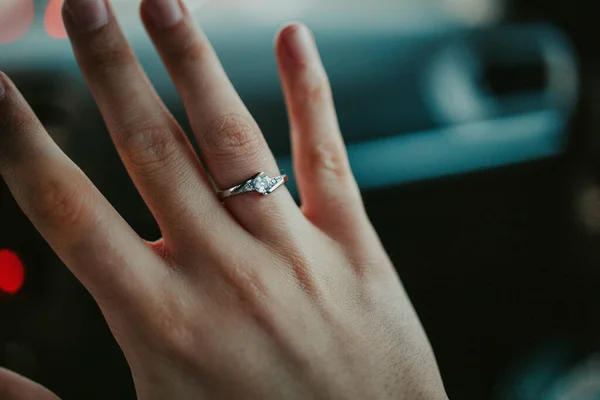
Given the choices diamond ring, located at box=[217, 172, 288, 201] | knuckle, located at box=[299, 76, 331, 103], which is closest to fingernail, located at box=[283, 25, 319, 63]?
knuckle, located at box=[299, 76, 331, 103]

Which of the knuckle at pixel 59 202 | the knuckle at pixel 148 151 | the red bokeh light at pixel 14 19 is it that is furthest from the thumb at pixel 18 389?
the red bokeh light at pixel 14 19

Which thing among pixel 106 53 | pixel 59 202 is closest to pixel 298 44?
pixel 106 53

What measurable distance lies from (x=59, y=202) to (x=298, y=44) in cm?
51

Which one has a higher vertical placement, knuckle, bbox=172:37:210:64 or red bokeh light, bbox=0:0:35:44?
red bokeh light, bbox=0:0:35:44

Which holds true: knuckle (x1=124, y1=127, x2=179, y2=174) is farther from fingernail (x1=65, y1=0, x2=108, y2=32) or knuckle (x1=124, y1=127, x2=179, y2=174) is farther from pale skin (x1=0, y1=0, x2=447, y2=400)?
fingernail (x1=65, y1=0, x2=108, y2=32)

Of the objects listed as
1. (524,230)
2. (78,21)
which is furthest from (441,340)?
(78,21)

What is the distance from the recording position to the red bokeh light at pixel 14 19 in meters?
1.05

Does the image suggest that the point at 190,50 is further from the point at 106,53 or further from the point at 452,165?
Result: the point at 452,165

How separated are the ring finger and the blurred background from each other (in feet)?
1.26

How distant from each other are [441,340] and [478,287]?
0.17m

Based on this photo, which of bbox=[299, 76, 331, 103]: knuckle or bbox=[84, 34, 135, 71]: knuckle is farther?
bbox=[299, 76, 331, 103]: knuckle

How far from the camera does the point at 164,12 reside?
2.68ft

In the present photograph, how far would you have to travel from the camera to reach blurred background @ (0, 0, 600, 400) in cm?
117

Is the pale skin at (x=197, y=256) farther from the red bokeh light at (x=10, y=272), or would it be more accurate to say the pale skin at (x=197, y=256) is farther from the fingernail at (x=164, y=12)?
the red bokeh light at (x=10, y=272)
